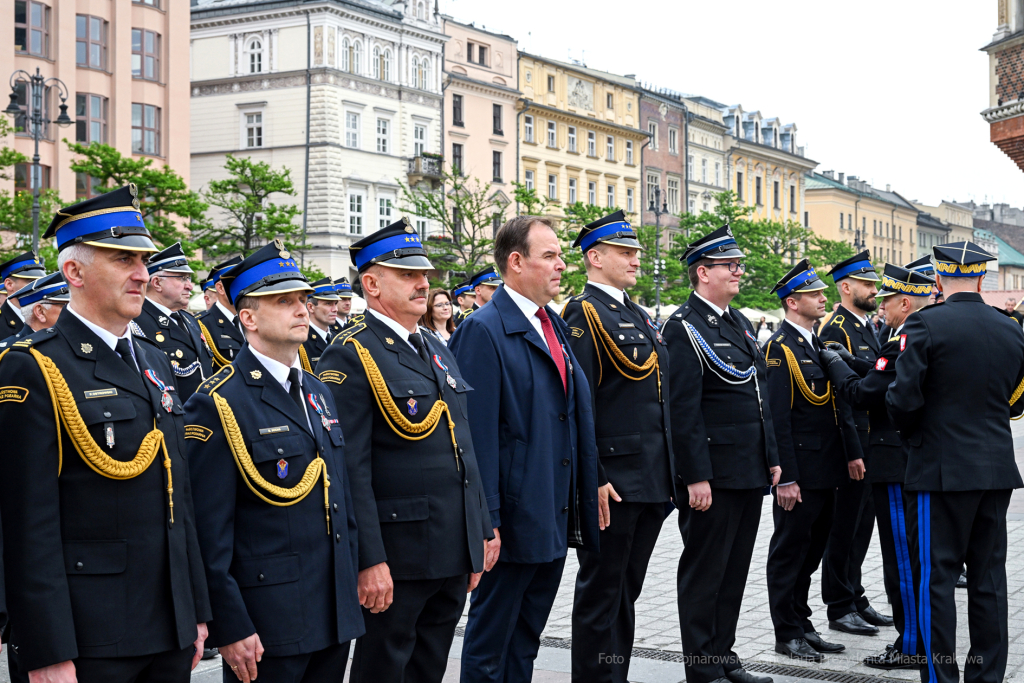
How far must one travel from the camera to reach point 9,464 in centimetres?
344

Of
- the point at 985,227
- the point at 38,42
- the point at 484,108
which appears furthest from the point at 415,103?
the point at 985,227

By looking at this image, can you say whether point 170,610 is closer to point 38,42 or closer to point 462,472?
point 462,472

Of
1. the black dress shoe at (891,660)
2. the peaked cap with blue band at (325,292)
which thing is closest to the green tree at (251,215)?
the peaked cap with blue band at (325,292)

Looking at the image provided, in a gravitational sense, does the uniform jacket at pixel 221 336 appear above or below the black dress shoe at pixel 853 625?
above

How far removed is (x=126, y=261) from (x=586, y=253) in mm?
2971

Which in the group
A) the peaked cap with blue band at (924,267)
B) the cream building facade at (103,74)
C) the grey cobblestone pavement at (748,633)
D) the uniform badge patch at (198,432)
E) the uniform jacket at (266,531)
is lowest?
the grey cobblestone pavement at (748,633)

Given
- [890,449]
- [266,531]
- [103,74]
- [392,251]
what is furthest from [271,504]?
[103,74]

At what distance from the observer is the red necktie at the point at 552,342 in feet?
17.6

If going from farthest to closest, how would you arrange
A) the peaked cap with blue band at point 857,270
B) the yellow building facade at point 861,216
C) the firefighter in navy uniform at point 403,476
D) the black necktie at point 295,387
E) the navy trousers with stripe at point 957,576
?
the yellow building facade at point 861,216
the peaked cap with blue band at point 857,270
the navy trousers with stripe at point 957,576
the firefighter in navy uniform at point 403,476
the black necktie at point 295,387

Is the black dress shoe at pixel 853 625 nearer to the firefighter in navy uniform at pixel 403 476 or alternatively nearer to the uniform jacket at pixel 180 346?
the firefighter in navy uniform at pixel 403 476

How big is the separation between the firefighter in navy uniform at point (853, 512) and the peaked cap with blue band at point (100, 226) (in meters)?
5.01

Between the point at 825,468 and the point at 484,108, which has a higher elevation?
the point at 484,108

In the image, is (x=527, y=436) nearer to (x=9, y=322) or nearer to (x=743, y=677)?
(x=743, y=677)

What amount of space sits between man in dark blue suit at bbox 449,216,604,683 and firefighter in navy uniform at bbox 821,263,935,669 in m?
1.99
